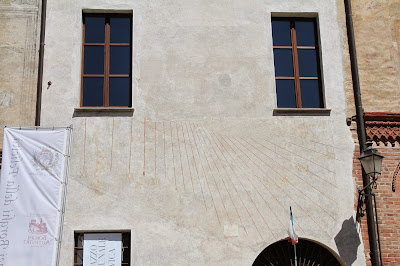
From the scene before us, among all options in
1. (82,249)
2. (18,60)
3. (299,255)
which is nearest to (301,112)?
(299,255)

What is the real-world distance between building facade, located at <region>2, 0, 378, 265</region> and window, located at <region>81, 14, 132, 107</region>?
0.02 m

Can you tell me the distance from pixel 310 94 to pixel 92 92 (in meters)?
4.19

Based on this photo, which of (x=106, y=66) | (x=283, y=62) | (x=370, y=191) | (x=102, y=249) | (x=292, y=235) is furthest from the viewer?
(x=283, y=62)

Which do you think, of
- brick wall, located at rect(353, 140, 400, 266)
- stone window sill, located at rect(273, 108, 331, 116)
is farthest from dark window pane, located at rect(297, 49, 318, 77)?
brick wall, located at rect(353, 140, 400, 266)

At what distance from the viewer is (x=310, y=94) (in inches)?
417

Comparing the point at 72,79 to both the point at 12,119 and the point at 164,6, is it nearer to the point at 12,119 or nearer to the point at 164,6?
the point at 12,119

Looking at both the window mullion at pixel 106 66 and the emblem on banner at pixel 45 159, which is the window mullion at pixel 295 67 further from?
the emblem on banner at pixel 45 159

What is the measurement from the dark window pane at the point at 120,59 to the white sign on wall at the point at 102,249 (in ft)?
10.3

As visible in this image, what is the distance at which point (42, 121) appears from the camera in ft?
32.8

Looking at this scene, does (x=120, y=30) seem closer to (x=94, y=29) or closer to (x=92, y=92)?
(x=94, y=29)

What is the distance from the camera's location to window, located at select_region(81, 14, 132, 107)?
1035 cm

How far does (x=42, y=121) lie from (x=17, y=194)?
4.78 ft

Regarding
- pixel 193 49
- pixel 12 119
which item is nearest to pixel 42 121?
pixel 12 119

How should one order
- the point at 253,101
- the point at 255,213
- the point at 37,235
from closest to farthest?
the point at 37,235, the point at 255,213, the point at 253,101
